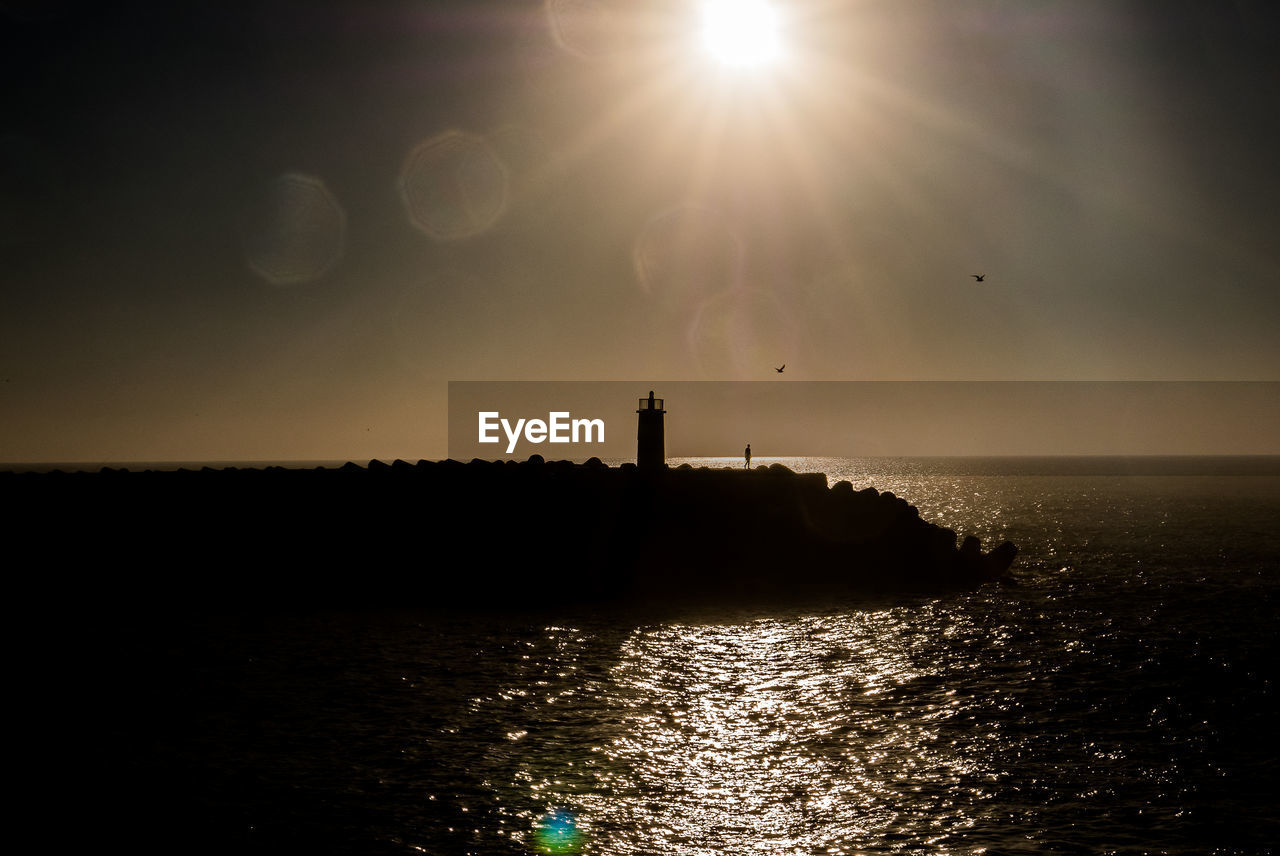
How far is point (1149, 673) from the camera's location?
20.8 m

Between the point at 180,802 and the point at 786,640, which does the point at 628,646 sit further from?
the point at 180,802

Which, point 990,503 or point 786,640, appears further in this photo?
point 990,503

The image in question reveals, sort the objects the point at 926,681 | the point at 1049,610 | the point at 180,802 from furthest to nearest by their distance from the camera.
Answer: the point at 1049,610, the point at 926,681, the point at 180,802

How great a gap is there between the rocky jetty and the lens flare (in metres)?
18.9

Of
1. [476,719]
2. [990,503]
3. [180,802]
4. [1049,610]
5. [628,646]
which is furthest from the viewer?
[990,503]

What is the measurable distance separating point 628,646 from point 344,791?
11.1m

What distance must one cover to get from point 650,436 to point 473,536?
878cm

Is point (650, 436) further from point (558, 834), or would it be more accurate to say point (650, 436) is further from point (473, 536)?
point (558, 834)

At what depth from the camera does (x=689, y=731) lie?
15.8m

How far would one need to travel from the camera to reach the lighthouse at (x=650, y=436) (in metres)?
38.2

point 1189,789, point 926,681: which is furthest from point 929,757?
point 926,681

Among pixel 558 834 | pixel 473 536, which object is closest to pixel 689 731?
pixel 558 834

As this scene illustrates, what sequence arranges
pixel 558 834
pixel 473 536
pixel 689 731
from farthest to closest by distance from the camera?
pixel 473 536 < pixel 689 731 < pixel 558 834

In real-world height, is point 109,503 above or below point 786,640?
above
